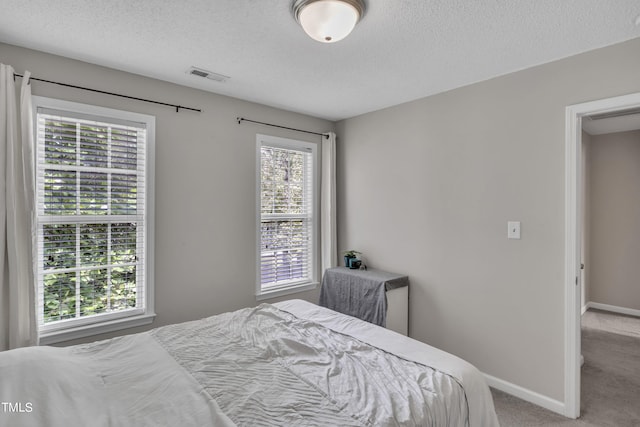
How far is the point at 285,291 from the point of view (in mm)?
3693

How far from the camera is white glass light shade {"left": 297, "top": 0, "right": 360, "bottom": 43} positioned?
1.69 m

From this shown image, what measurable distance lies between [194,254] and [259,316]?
3.39 ft

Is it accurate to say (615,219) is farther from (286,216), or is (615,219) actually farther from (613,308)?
(286,216)

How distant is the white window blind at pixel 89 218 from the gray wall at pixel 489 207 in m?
2.32

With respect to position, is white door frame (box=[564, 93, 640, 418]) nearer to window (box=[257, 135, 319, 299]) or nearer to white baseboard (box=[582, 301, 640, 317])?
window (box=[257, 135, 319, 299])

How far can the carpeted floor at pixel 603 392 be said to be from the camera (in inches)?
91.1

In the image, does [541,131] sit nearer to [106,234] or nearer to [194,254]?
[194,254]

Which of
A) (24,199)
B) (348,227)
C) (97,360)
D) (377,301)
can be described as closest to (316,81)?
(348,227)

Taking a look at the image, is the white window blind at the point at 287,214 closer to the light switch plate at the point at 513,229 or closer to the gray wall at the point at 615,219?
the light switch plate at the point at 513,229

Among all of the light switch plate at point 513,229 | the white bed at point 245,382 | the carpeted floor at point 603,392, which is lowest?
the carpeted floor at point 603,392

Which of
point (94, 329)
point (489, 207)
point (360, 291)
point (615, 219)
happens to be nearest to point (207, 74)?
point (94, 329)

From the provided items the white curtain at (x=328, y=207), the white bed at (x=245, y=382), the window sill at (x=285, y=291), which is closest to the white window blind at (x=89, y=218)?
the white bed at (x=245, y=382)

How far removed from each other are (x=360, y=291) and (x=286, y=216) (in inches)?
45.3

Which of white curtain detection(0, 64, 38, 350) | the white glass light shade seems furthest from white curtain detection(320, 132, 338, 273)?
white curtain detection(0, 64, 38, 350)
